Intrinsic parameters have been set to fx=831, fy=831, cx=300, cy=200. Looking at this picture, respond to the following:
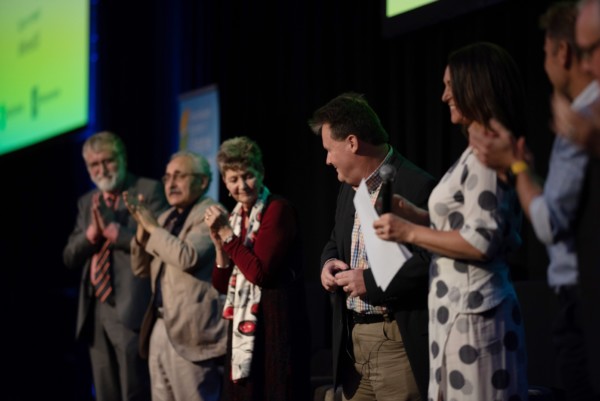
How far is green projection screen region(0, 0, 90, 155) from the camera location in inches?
237

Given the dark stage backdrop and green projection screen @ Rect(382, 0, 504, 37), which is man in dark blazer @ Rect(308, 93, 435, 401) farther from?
the dark stage backdrop

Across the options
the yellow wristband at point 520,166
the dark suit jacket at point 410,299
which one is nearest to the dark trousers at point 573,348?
the yellow wristband at point 520,166

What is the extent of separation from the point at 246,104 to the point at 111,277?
2.05m

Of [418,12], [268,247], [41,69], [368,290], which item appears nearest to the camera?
[368,290]

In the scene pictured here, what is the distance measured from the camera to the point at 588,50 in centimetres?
165

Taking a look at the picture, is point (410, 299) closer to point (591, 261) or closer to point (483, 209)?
point (483, 209)

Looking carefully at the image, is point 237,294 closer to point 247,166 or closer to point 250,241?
point 250,241

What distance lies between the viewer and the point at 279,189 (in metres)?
5.67

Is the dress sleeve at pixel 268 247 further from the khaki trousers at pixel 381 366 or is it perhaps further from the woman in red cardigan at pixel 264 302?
the khaki trousers at pixel 381 366

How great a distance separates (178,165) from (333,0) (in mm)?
1828

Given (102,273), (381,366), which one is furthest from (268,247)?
(102,273)

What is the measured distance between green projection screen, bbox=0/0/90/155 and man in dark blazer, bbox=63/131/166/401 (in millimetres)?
1462

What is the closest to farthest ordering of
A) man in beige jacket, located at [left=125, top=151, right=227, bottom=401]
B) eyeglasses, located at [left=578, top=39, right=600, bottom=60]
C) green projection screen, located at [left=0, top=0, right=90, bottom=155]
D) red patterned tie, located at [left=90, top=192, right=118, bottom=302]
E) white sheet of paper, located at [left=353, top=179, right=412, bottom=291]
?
eyeglasses, located at [left=578, top=39, right=600, bottom=60] → white sheet of paper, located at [left=353, top=179, right=412, bottom=291] → man in beige jacket, located at [left=125, top=151, right=227, bottom=401] → red patterned tie, located at [left=90, top=192, right=118, bottom=302] → green projection screen, located at [left=0, top=0, right=90, bottom=155]

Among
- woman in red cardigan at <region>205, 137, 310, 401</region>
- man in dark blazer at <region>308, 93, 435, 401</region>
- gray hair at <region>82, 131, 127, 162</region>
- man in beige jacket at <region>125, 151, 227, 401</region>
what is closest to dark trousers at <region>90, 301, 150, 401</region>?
man in beige jacket at <region>125, 151, 227, 401</region>
